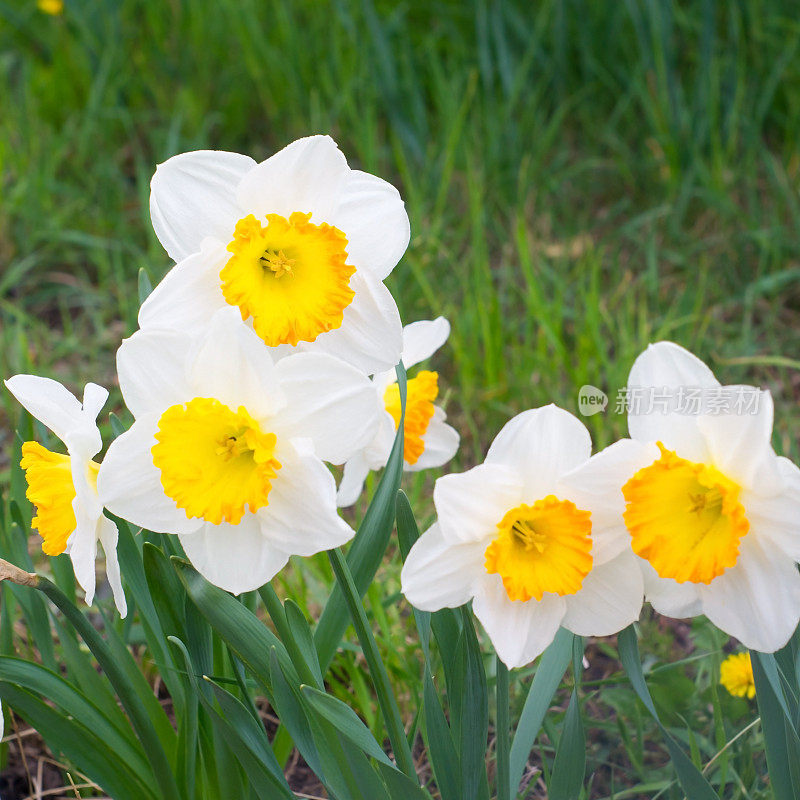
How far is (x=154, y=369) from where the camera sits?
783 millimetres

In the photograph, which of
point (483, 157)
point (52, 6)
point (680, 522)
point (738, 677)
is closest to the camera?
point (680, 522)

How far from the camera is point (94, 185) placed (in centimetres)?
305

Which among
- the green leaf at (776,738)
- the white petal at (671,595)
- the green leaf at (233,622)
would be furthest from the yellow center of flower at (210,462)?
the green leaf at (776,738)

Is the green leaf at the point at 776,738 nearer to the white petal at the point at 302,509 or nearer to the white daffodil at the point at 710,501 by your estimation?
the white daffodil at the point at 710,501

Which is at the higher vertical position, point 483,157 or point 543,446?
point 543,446

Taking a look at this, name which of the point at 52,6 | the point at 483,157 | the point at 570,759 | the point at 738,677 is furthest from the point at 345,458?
the point at 52,6

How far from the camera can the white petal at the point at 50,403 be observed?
0.85 meters

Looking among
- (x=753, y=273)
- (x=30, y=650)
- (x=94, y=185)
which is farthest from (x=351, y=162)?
(x=30, y=650)

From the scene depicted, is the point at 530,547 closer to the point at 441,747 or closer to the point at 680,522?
the point at 680,522

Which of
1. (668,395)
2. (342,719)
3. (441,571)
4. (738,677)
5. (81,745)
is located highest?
(668,395)

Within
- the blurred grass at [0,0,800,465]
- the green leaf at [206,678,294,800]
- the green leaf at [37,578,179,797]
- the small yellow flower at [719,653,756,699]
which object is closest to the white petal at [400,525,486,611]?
the green leaf at [206,678,294,800]

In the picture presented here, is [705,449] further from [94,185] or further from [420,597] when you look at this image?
[94,185]

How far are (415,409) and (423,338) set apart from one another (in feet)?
0.27

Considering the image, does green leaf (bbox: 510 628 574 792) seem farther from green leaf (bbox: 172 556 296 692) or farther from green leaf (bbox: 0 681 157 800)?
green leaf (bbox: 0 681 157 800)
